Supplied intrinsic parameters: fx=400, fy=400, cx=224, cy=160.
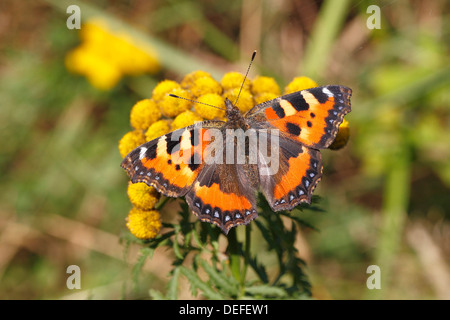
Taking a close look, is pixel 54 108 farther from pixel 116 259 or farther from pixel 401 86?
pixel 401 86

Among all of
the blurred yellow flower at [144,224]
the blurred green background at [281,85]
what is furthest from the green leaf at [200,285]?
the blurred green background at [281,85]

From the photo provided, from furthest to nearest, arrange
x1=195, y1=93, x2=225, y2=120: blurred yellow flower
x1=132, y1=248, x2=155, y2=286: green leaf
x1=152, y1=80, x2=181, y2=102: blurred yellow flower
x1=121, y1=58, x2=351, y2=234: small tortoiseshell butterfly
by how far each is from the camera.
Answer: x1=152, y1=80, x2=181, y2=102: blurred yellow flower, x1=195, y1=93, x2=225, y2=120: blurred yellow flower, x1=132, y1=248, x2=155, y2=286: green leaf, x1=121, y1=58, x2=351, y2=234: small tortoiseshell butterfly

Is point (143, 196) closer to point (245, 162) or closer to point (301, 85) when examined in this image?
point (245, 162)

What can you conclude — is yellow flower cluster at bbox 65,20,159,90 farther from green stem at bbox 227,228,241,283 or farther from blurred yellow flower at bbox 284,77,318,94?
green stem at bbox 227,228,241,283

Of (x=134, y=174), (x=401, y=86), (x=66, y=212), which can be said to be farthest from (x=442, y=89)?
(x=66, y=212)

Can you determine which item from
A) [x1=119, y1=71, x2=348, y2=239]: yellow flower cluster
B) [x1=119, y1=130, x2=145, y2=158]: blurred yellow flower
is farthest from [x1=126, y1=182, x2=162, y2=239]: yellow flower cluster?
[x1=119, y1=130, x2=145, y2=158]: blurred yellow flower
